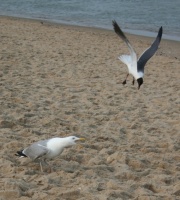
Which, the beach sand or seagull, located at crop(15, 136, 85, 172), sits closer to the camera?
the beach sand

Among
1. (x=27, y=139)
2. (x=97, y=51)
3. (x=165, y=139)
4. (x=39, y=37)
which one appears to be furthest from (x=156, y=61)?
(x=27, y=139)

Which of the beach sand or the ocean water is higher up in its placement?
the ocean water

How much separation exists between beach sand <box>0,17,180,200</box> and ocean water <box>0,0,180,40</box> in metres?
9.05

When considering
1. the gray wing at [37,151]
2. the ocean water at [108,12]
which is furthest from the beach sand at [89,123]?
the ocean water at [108,12]

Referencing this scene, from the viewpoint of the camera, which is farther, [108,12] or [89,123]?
[108,12]

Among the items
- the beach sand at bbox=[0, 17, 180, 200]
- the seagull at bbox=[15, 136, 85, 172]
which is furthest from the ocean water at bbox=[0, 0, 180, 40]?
the seagull at bbox=[15, 136, 85, 172]

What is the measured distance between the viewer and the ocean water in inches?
869

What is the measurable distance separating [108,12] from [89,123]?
2081 cm

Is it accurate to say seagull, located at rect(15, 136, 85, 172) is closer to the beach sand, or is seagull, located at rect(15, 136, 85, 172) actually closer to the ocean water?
the beach sand

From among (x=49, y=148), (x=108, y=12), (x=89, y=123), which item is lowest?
(x=89, y=123)

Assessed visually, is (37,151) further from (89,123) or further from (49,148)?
(89,123)

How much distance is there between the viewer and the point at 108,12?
26.8 m

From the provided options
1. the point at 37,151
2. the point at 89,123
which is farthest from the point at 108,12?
the point at 37,151

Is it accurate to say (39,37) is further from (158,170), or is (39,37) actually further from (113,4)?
(113,4)
